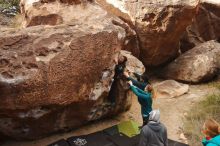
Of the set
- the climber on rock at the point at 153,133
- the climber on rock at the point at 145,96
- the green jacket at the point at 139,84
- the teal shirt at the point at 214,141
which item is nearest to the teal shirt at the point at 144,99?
the climber on rock at the point at 145,96

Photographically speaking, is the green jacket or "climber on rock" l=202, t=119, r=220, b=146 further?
the green jacket

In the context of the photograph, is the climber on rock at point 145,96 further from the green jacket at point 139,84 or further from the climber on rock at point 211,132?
the climber on rock at point 211,132

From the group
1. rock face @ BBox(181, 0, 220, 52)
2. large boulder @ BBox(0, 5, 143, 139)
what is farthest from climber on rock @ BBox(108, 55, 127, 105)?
rock face @ BBox(181, 0, 220, 52)

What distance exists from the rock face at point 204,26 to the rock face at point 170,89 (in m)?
2.60

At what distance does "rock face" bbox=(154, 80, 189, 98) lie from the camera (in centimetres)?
952

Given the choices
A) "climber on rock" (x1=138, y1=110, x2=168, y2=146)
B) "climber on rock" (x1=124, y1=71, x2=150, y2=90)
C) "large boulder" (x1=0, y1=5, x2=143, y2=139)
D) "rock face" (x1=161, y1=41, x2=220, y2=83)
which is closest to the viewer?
"climber on rock" (x1=138, y1=110, x2=168, y2=146)

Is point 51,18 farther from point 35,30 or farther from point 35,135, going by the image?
point 35,135

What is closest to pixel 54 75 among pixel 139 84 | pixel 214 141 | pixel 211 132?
pixel 139 84

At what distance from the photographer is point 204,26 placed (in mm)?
12469

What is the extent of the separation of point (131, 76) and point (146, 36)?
6.91 feet

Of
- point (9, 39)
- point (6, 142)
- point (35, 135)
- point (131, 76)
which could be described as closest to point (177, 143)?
point (131, 76)

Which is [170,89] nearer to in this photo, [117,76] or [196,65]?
[196,65]

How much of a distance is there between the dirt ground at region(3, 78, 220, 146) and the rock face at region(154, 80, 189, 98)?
0.42 feet

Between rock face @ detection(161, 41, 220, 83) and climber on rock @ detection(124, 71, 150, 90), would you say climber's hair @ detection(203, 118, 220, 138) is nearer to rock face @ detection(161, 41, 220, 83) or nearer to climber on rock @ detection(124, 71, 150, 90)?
climber on rock @ detection(124, 71, 150, 90)
